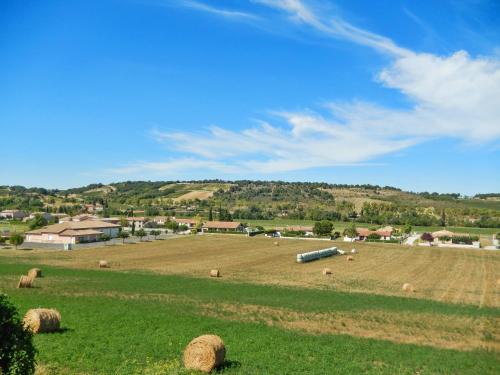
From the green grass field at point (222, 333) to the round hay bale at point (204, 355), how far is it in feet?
1.37

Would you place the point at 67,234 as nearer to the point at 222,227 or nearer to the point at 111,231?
the point at 111,231

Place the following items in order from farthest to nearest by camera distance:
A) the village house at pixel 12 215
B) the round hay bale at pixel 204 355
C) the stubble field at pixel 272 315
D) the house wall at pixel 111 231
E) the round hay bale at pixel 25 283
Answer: the village house at pixel 12 215, the house wall at pixel 111 231, the round hay bale at pixel 25 283, the stubble field at pixel 272 315, the round hay bale at pixel 204 355

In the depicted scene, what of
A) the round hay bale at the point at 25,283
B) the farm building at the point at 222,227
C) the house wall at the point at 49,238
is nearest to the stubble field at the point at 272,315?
the round hay bale at the point at 25,283

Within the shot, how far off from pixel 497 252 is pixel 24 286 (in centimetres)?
8591

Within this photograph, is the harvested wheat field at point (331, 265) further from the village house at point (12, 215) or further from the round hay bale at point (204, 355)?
the village house at point (12, 215)

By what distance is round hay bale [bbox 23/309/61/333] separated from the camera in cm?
2231

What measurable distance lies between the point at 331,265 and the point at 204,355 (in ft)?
159

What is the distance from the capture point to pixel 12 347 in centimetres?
1320

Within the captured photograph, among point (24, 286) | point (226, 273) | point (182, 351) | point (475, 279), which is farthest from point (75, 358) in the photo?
point (475, 279)

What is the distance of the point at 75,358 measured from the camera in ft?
61.1

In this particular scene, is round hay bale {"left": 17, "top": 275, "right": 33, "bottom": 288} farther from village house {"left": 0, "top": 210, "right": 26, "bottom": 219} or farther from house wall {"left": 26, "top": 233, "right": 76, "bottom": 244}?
village house {"left": 0, "top": 210, "right": 26, "bottom": 219}

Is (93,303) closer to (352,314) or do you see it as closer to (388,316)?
(352,314)

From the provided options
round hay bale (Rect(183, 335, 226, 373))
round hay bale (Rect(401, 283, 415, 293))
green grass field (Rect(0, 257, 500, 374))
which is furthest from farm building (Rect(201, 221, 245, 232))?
round hay bale (Rect(183, 335, 226, 373))

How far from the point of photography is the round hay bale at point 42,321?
22.3 m
